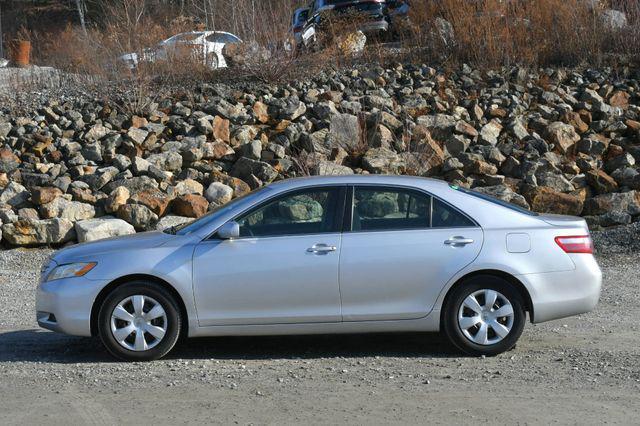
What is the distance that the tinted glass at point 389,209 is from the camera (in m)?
7.94

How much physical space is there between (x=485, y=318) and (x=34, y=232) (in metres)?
8.81

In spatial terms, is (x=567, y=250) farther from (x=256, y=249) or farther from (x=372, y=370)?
(x=256, y=249)

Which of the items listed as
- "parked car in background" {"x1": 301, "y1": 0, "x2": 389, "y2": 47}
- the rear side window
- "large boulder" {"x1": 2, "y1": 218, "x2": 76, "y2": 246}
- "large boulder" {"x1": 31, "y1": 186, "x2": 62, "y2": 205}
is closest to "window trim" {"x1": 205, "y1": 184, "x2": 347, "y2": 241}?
"large boulder" {"x1": 2, "y1": 218, "x2": 76, "y2": 246}

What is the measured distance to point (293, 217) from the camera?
7.95 meters

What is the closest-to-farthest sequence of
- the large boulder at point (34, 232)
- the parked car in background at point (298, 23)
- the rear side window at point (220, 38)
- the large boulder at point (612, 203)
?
the large boulder at point (34, 232), the large boulder at point (612, 203), the parked car in background at point (298, 23), the rear side window at point (220, 38)

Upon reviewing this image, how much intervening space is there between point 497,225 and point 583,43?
644 inches

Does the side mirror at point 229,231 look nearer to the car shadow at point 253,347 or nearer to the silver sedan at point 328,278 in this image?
the silver sedan at point 328,278

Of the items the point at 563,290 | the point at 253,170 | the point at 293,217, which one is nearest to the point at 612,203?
the point at 253,170

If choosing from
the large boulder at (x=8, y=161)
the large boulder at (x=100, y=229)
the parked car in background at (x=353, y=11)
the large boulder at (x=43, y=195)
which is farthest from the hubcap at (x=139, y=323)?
the parked car in background at (x=353, y=11)

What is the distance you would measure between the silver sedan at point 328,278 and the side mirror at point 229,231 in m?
0.01

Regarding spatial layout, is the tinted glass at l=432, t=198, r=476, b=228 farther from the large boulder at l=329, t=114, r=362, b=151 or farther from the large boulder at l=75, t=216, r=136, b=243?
the large boulder at l=329, t=114, r=362, b=151

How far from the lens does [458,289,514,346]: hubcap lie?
781 centimetres

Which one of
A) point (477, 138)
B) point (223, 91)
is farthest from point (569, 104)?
point (223, 91)

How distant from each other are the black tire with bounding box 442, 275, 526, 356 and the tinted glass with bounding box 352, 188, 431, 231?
0.61m
